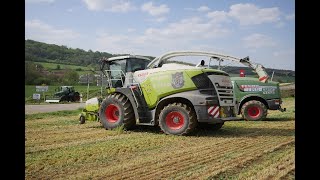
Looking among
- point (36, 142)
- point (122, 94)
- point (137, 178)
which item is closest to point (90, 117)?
point (122, 94)

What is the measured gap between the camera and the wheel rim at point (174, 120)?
910 cm

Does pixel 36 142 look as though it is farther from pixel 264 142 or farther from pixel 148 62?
pixel 264 142

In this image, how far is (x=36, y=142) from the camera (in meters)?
8.04

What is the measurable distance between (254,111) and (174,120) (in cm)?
548

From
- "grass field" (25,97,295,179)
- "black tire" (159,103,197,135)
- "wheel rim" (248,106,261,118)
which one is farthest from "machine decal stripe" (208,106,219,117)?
"wheel rim" (248,106,261,118)

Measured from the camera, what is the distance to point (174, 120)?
916 cm

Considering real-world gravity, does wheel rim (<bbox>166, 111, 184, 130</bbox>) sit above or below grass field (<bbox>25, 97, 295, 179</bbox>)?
above

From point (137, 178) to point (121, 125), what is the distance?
5173 mm

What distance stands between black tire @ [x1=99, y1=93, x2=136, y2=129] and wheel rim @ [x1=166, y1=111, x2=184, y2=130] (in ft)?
4.19

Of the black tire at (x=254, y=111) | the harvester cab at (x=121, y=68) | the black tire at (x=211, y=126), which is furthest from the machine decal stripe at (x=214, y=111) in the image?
the black tire at (x=254, y=111)

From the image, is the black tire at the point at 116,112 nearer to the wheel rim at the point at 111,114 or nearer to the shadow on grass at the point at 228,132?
the wheel rim at the point at 111,114

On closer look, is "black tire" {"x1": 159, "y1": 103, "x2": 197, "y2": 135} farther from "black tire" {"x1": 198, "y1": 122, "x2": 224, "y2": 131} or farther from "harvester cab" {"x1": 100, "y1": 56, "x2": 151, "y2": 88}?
"harvester cab" {"x1": 100, "y1": 56, "x2": 151, "y2": 88}

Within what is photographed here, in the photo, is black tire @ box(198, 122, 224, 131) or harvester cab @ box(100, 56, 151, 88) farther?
harvester cab @ box(100, 56, 151, 88)

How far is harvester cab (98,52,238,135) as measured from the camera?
352 inches
